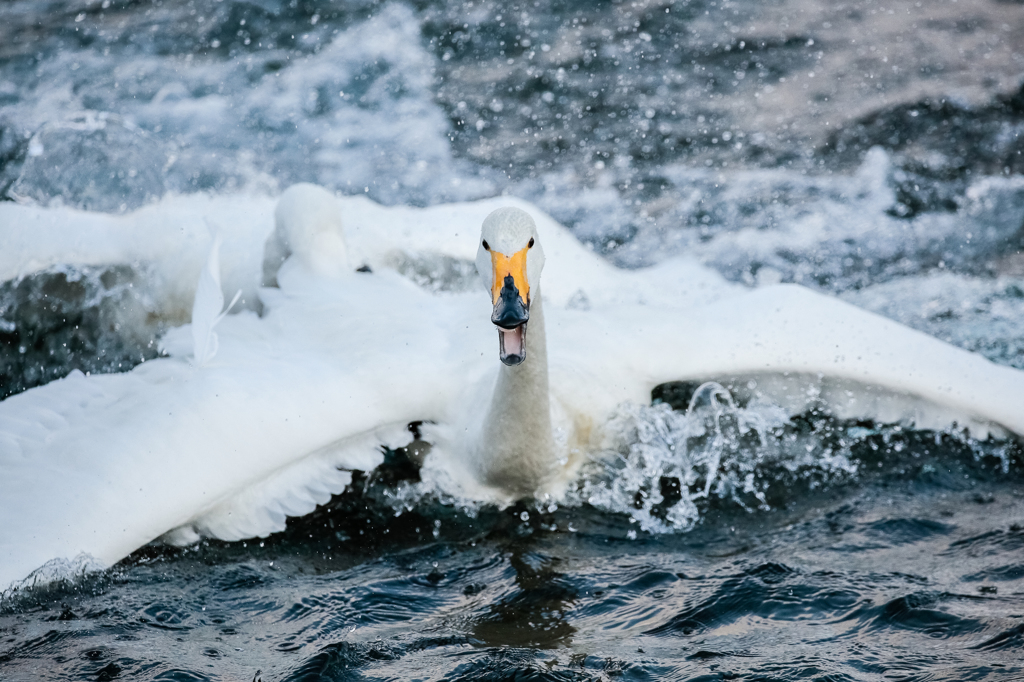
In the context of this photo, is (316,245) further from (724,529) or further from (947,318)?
(947,318)

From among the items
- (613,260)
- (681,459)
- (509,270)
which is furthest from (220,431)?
(613,260)

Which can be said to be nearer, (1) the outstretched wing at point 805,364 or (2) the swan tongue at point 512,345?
(2) the swan tongue at point 512,345

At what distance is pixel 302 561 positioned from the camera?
4426 millimetres

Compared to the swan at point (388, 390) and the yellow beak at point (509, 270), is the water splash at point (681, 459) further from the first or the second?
the yellow beak at point (509, 270)

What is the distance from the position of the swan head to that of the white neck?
0.24 metres

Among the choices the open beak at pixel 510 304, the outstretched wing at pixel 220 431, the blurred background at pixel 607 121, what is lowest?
the outstretched wing at pixel 220 431

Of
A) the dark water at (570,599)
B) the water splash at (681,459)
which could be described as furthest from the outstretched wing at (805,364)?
the dark water at (570,599)

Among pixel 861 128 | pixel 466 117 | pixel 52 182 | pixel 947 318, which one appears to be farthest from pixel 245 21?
pixel 947 318

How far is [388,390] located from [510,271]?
1060 mm

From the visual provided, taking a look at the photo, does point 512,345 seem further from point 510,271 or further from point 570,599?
point 570,599

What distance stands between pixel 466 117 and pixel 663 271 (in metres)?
4.47

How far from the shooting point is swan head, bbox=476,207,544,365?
11.8 feet

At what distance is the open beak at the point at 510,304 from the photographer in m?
3.55

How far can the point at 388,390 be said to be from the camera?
15.3ft
